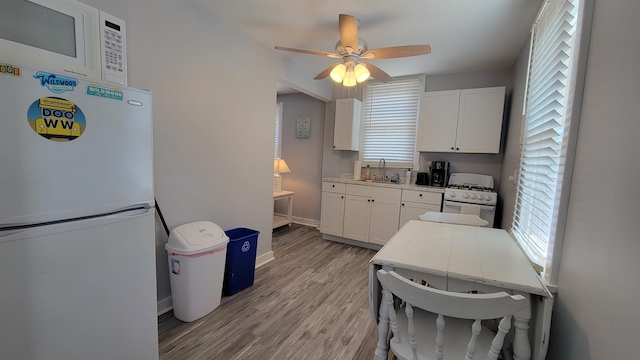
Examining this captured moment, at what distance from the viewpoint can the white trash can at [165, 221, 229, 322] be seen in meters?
1.93

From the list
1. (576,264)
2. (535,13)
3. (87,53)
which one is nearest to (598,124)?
(576,264)

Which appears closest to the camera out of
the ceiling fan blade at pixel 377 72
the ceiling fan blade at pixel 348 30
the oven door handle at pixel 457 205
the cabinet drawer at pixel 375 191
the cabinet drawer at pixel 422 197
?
the ceiling fan blade at pixel 348 30

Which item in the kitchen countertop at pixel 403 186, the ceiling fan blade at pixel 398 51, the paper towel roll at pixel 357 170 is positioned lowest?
the kitchen countertop at pixel 403 186

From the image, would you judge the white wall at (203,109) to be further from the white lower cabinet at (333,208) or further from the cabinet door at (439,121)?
the cabinet door at (439,121)

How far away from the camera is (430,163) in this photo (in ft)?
12.5

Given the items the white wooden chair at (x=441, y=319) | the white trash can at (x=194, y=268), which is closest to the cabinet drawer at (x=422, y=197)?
the white wooden chair at (x=441, y=319)

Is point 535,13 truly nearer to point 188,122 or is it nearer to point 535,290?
point 535,290

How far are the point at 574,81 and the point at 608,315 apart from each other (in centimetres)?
90

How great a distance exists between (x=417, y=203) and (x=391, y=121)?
1.39m

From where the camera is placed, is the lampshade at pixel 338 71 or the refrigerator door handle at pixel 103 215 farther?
the lampshade at pixel 338 71

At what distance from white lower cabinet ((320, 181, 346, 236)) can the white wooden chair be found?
2.58 metres

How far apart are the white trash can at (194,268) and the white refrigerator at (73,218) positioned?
532mm

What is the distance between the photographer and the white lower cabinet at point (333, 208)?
395 centimetres

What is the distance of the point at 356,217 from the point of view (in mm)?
3822
